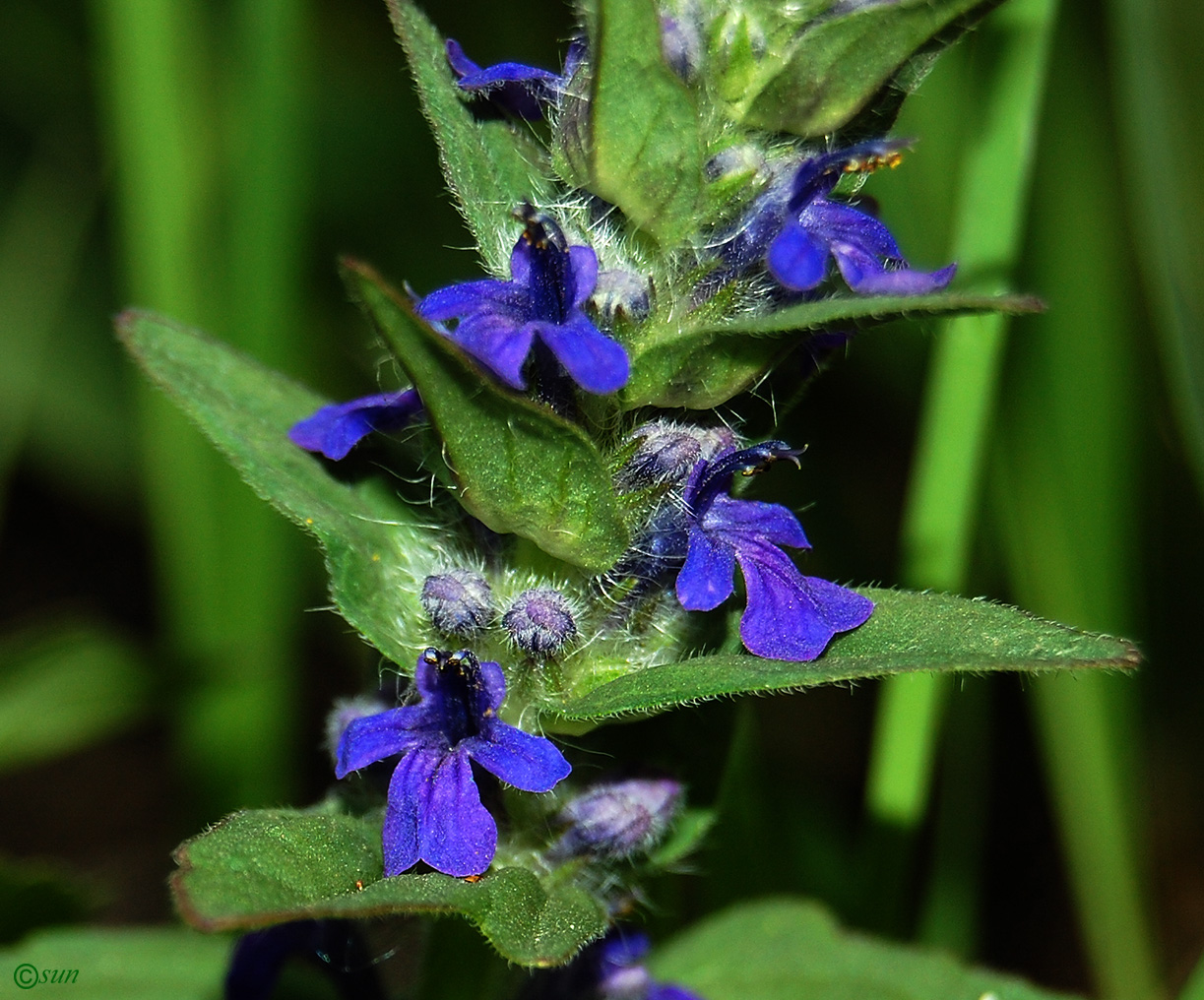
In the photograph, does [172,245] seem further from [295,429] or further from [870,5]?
[870,5]

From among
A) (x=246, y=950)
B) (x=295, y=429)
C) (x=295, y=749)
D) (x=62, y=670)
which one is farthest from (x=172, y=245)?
(x=246, y=950)

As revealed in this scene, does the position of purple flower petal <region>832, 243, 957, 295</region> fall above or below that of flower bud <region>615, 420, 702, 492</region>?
above

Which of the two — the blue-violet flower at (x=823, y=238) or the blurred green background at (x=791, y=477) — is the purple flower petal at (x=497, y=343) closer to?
the blue-violet flower at (x=823, y=238)

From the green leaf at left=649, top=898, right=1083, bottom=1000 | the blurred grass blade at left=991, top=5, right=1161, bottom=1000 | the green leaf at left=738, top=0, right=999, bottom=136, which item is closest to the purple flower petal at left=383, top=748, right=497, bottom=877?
the green leaf at left=738, top=0, right=999, bottom=136

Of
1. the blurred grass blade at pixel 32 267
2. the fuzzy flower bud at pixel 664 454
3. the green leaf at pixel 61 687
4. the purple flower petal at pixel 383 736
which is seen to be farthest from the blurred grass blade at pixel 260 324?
the fuzzy flower bud at pixel 664 454

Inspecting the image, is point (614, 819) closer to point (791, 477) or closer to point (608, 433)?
point (608, 433)

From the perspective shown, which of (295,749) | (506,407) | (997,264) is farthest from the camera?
(295,749)

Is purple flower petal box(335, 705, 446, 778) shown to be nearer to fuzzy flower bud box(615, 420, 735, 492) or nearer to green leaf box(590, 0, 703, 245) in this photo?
fuzzy flower bud box(615, 420, 735, 492)
